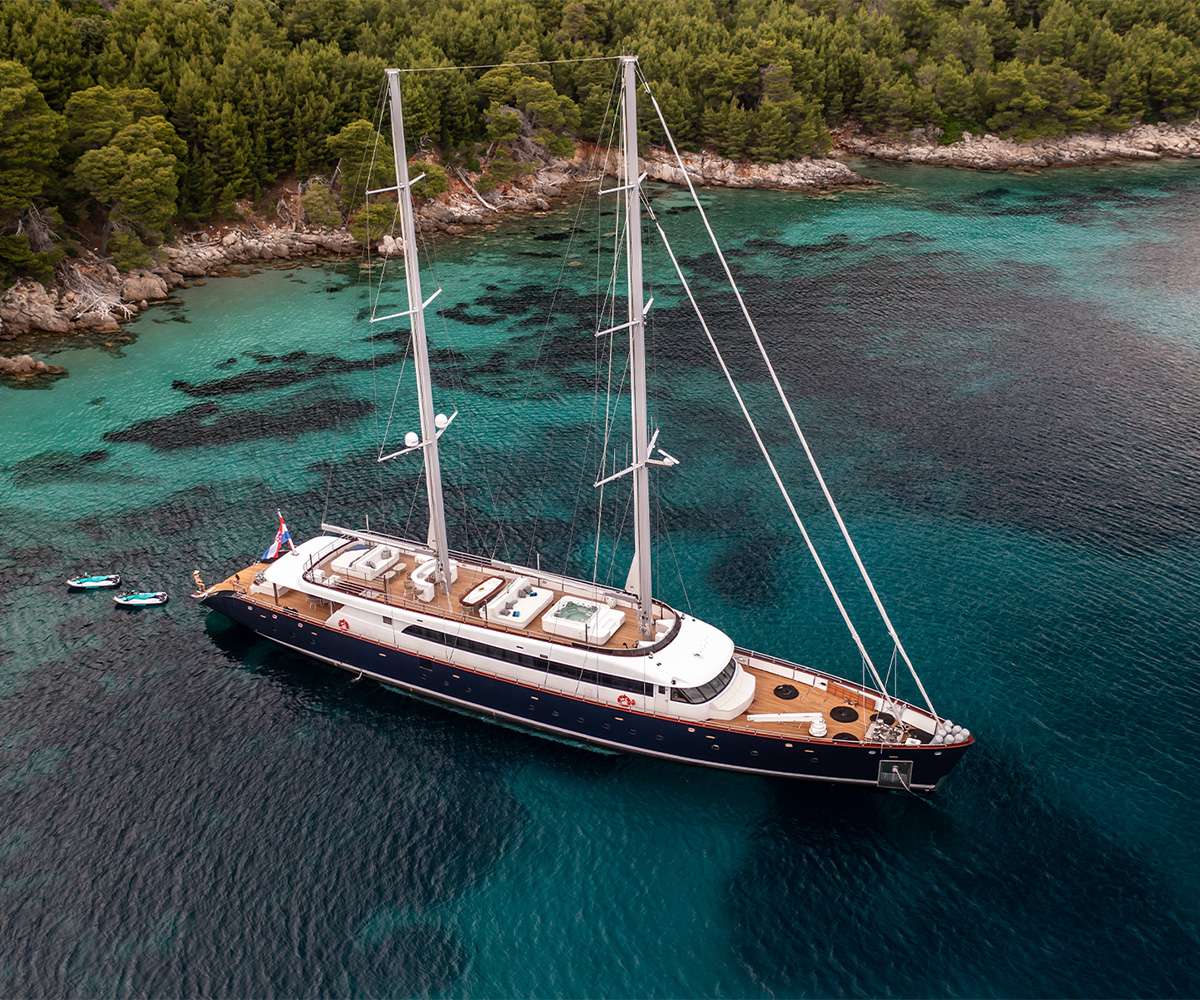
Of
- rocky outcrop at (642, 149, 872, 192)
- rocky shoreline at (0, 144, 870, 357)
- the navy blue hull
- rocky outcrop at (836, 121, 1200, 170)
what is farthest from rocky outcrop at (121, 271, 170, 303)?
rocky outcrop at (836, 121, 1200, 170)

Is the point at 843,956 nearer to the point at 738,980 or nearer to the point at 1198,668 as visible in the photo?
the point at 738,980

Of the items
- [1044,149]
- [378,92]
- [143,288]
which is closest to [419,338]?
[143,288]

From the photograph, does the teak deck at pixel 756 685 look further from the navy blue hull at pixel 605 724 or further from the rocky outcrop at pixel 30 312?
the rocky outcrop at pixel 30 312

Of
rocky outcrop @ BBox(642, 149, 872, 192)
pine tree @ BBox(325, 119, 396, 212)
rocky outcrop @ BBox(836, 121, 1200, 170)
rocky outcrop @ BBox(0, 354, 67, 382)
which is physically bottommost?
rocky outcrop @ BBox(0, 354, 67, 382)

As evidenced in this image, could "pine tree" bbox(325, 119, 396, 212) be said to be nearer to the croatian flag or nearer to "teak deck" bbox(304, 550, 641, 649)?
the croatian flag

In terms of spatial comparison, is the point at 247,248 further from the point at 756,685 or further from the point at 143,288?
the point at 756,685

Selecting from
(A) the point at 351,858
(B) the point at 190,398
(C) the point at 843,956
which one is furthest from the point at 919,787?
(B) the point at 190,398
